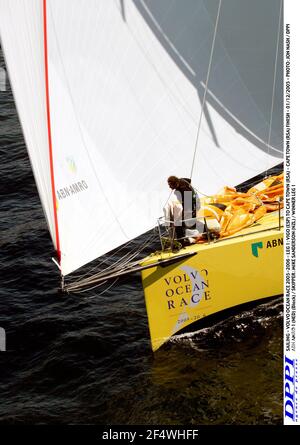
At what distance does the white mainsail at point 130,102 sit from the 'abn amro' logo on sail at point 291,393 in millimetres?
4353

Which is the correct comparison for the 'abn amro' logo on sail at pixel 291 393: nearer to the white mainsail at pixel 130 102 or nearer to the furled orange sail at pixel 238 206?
the white mainsail at pixel 130 102

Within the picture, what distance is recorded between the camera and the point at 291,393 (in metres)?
12.6

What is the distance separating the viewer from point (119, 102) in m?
16.3

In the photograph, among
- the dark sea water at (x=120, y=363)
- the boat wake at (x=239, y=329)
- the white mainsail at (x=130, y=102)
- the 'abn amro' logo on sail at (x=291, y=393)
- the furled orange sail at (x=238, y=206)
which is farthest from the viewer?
the furled orange sail at (x=238, y=206)

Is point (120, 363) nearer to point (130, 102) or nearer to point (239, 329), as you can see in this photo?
point (239, 329)

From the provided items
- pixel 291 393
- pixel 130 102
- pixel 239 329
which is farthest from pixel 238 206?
pixel 291 393

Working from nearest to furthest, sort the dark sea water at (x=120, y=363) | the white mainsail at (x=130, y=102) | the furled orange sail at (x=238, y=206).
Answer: the white mainsail at (x=130, y=102)
the dark sea water at (x=120, y=363)
the furled orange sail at (x=238, y=206)

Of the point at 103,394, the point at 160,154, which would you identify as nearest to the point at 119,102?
the point at 160,154

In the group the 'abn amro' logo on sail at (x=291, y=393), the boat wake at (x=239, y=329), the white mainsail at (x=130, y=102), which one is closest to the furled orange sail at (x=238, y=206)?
the white mainsail at (x=130, y=102)

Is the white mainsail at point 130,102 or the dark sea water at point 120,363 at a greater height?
Result: the white mainsail at point 130,102

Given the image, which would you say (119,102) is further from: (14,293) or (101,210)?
(14,293)

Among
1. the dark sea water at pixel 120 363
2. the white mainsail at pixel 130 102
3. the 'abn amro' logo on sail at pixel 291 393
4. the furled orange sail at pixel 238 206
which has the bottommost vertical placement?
the dark sea water at pixel 120 363

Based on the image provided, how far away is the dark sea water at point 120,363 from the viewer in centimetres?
1541
